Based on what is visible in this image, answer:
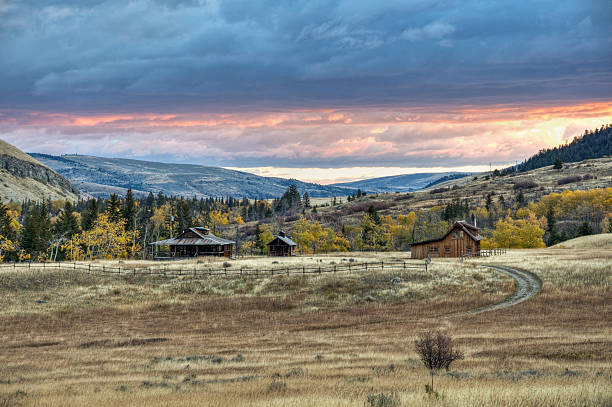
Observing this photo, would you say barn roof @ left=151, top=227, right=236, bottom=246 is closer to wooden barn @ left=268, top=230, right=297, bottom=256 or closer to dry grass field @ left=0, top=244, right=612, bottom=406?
wooden barn @ left=268, top=230, right=297, bottom=256

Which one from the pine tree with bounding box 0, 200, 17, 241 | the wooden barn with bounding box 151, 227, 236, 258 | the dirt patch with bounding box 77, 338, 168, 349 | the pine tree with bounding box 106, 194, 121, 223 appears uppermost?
the pine tree with bounding box 106, 194, 121, 223

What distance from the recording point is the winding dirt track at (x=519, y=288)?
4350 cm

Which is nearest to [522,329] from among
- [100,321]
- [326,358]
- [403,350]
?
[403,350]

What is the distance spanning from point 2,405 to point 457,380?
51.8 ft

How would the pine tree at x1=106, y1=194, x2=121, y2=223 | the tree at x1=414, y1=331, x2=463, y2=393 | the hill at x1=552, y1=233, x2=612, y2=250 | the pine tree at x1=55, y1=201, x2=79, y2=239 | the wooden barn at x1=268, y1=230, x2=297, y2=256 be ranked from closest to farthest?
1. the tree at x1=414, y1=331, x2=463, y2=393
2. the hill at x1=552, y1=233, x2=612, y2=250
3. the pine tree at x1=55, y1=201, x2=79, y2=239
4. the wooden barn at x1=268, y1=230, x2=297, y2=256
5. the pine tree at x1=106, y1=194, x2=121, y2=223

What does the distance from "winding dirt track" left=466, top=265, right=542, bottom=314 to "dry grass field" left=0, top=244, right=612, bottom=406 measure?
1091mm

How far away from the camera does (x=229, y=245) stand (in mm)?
97375

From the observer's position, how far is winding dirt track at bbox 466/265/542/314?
4350 cm

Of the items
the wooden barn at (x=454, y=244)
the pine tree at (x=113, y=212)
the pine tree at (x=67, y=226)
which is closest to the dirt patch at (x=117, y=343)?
the wooden barn at (x=454, y=244)

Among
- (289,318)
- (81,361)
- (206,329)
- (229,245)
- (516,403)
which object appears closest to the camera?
(516,403)

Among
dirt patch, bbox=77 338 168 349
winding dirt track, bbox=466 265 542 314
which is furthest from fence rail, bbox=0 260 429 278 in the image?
dirt patch, bbox=77 338 168 349

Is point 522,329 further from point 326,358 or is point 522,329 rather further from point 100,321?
point 100,321

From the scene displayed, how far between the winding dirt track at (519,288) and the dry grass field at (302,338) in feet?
3.58

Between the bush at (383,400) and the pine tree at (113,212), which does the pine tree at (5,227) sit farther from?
the bush at (383,400)
